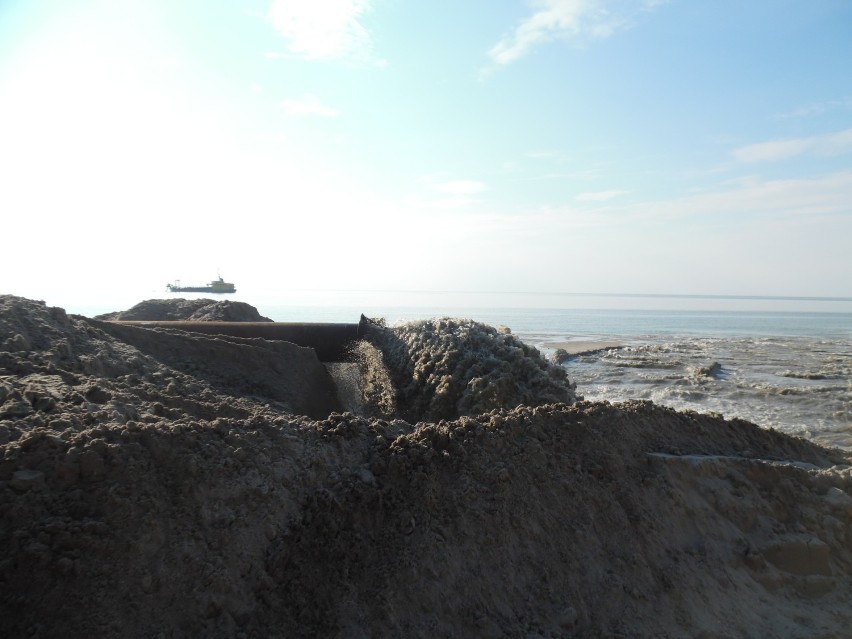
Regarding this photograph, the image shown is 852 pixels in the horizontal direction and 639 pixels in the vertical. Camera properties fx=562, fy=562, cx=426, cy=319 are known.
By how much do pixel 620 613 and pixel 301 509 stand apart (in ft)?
6.32

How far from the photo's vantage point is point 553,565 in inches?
132

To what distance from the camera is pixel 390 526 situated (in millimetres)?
3264

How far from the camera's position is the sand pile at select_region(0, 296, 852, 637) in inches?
105

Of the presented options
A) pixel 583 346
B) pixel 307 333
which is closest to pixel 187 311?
pixel 307 333

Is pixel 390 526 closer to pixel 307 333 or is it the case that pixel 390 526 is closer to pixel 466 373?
pixel 466 373

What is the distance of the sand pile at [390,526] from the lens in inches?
105

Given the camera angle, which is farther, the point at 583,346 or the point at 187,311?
the point at 583,346

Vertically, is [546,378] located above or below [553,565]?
above

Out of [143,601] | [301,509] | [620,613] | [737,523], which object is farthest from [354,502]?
[737,523]

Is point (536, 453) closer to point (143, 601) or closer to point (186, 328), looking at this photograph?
point (143, 601)

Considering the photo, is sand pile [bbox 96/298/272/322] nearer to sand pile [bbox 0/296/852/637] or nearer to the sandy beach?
sand pile [bbox 0/296/852/637]

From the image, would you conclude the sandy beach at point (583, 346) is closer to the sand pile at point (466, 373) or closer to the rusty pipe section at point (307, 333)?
the rusty pipe section at point (307, 333)

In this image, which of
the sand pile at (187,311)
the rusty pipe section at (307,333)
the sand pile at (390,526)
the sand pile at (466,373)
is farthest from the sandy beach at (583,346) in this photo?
the sand pile at (390,526)

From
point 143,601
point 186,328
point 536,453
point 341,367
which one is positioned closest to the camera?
point 143,601
